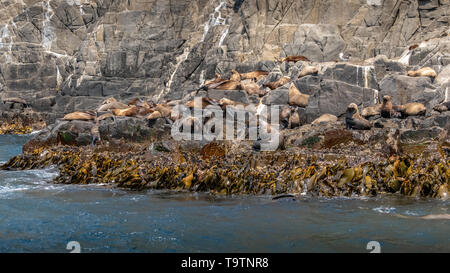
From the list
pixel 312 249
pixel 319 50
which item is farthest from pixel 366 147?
pixel 319 50

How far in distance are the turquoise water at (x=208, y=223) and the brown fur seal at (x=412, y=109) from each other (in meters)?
6.15

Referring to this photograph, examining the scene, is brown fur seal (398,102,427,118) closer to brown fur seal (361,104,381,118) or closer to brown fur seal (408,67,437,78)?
brown fur seal (361,104,381,118)

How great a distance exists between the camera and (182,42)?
34062 millimetres

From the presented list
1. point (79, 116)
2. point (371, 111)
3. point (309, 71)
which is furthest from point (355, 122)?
point (79, 116)

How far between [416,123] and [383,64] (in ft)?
17.3

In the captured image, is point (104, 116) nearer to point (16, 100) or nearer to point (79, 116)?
point (79, 116)

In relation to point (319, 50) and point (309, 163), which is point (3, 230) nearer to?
point (309, 163)

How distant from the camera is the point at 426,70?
56.3ft

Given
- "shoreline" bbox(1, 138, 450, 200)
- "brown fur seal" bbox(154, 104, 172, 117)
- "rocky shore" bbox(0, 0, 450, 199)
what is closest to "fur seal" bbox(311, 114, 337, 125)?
"rocky shore" bbox(0, 0, 450, 199)

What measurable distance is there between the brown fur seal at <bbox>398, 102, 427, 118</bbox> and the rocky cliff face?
2.60 meters
